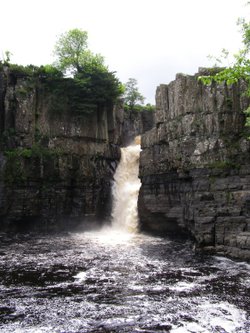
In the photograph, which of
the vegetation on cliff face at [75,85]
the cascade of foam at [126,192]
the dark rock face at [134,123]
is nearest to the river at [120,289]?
the cascade of foam at [126,192]

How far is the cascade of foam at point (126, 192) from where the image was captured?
40.4 metres

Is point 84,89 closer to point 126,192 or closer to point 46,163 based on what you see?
point 46,163

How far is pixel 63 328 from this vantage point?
12.7m

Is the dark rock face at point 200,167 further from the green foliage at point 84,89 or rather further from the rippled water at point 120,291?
the green foliage at point 84,89

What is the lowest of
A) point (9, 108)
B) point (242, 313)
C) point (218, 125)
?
point (242, 313)

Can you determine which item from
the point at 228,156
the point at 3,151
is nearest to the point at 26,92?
the point at 3,151

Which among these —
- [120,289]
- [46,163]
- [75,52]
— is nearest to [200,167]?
[120,289]

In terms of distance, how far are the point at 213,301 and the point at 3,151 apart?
30314 millimetres

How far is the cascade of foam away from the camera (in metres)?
40.4

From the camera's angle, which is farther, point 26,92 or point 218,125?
point 26,92

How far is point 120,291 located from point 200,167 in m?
14.9

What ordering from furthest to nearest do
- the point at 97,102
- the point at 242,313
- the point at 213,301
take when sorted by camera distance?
1. the point at 97,102
2. the point at 213,301
3. the point at 242,313

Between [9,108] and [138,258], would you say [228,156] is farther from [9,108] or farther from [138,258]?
[9,108]

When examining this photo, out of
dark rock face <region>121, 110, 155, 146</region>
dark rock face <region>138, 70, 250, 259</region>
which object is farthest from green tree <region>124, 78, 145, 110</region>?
dark rock face <region>138, 70, 250, 259</region>
